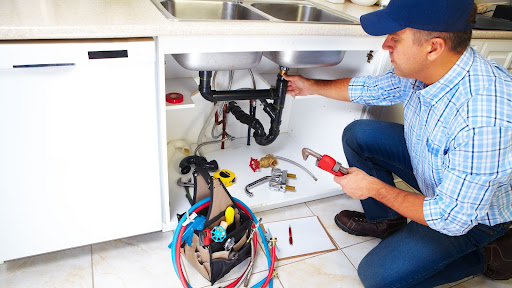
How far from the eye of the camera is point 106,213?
1206 mm

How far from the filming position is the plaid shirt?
0.85 meters

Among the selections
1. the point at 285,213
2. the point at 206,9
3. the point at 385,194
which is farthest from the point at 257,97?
the point at 385,194

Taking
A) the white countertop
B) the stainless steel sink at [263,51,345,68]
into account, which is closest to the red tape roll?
the white countertop

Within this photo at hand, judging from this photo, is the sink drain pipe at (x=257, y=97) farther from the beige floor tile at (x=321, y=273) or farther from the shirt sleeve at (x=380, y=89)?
the beige floor tile at (x=321, y=273)

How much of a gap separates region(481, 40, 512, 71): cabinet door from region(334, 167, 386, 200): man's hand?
0.94m

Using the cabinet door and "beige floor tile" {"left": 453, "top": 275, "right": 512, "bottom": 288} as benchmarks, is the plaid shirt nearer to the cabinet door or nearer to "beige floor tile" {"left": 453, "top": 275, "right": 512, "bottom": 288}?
"beige floor tile" {"left": 453, "top": 275, "right": 512, "bottom": 288}

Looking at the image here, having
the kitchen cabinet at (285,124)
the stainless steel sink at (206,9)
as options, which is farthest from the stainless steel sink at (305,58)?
the stainless steel sink at (206,9)

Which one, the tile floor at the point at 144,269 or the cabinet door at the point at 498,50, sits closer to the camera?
the tile floor at the point at 144,269

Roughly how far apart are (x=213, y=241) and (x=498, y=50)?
1.51 metres

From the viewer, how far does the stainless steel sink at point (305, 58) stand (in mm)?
1334

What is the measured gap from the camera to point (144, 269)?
1287mm

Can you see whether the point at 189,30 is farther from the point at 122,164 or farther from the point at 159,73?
the point at 122,164

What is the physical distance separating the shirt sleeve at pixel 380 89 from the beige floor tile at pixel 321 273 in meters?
0.66

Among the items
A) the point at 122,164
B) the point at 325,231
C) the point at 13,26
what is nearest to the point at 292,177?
the point at 325,231
